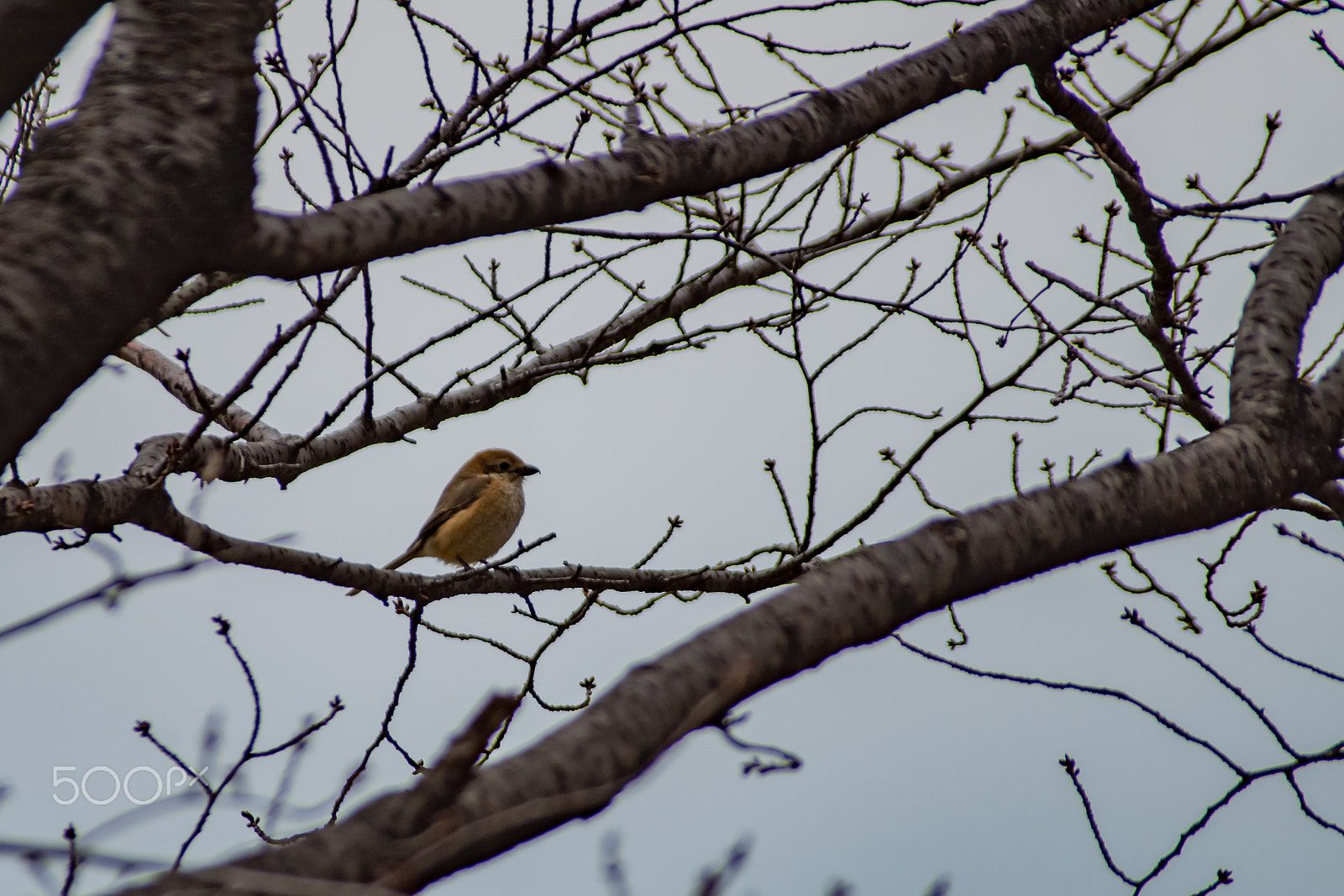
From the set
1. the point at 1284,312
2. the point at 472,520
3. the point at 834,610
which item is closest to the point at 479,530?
the point at 472,520

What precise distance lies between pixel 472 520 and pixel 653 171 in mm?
5811

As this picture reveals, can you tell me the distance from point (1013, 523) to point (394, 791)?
1.31 m

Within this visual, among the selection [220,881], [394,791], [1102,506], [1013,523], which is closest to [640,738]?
[394,791]

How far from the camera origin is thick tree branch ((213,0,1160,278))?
2.24 metres

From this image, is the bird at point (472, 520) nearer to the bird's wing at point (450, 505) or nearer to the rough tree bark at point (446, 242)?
the bird's wing at point (450, 505)

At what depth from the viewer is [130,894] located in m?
1.39

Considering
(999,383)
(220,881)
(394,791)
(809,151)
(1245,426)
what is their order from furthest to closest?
(999,383)
(809,151)
(1245,426)
(394,791)
(220,881)

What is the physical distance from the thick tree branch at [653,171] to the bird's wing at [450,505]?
5742 mm

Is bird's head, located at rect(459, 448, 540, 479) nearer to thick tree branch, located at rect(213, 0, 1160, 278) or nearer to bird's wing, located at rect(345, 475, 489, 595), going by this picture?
bird's wing, located at rect(345, 475, 489, 595)

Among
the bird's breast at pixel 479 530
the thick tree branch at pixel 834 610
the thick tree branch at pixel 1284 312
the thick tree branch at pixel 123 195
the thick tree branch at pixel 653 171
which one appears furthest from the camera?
the bird's breast at pixel 479 530

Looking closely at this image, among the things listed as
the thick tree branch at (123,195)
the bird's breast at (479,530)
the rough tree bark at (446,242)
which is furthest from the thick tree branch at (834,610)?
the bird's breast at (479,530)

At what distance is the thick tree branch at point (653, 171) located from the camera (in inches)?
88.4

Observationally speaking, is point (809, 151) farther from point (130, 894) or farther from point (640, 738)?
point (130, 894)

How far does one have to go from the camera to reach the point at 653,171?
2559mm
